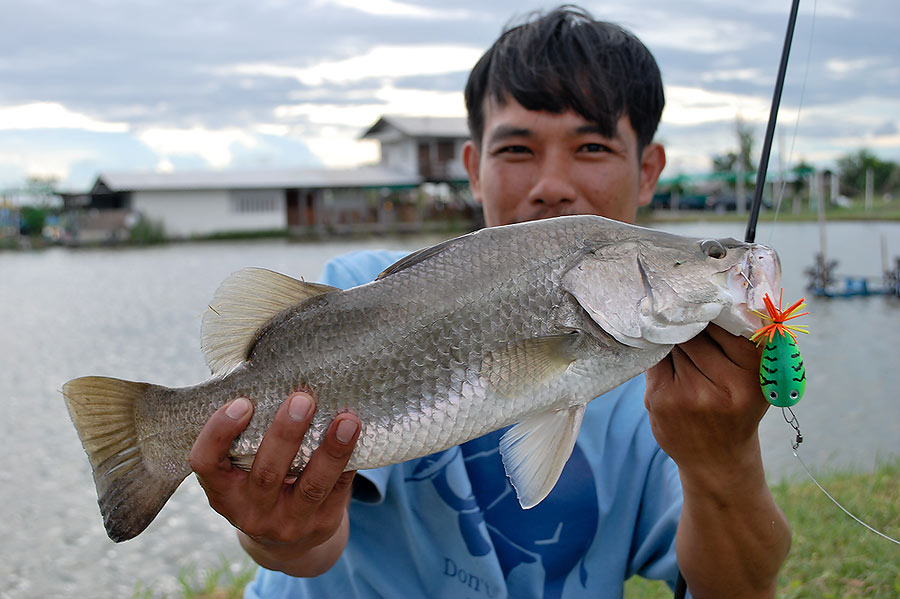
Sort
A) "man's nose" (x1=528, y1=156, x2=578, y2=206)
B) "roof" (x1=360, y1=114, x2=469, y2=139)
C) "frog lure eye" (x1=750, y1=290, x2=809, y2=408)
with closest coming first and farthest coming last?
1. "frog lure eye" (x1=750, y1=290, x2=809, y2=408)
2. "man's nose" (x1=528, y1=156, x2=578, y2=206)
3. "roof" (x1=360, y1=114, x2=469, y2=139)

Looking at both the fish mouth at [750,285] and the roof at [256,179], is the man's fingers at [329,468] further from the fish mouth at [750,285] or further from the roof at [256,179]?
the roof at [256,179]

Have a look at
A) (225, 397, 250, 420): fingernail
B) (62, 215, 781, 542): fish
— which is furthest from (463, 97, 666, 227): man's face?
(225, 397, 250, 420): fingernail

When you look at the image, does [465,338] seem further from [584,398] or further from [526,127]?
[526,127]

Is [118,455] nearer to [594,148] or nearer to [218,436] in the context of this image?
[218,436]

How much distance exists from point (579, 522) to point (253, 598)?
1.26 m

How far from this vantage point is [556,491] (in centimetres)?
269

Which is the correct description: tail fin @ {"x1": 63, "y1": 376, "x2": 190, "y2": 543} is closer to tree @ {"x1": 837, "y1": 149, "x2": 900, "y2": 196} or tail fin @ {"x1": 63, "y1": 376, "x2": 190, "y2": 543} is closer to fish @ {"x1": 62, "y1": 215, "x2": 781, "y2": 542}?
fish @ {"x1": 62, "y1": 215, "x2": 781, "y2": 542}

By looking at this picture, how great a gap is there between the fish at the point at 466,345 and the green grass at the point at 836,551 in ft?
6.45

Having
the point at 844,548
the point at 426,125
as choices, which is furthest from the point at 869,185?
the point at 426,125

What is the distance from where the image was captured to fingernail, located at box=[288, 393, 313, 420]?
69.9 inches

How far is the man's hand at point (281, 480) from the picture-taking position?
1.79 meters

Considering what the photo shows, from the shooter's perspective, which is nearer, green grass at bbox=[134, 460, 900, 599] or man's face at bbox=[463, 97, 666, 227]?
man's face at bbox=[463, 97, 666, 227]

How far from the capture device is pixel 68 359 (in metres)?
13.8

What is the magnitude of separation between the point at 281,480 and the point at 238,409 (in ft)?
0.77
